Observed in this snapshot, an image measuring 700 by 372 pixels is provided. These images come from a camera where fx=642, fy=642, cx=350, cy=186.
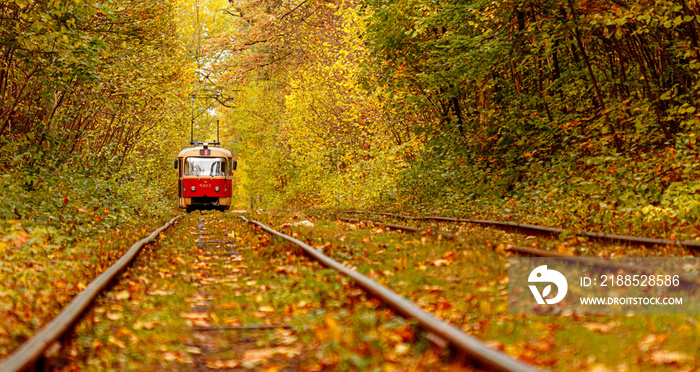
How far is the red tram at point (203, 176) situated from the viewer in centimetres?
2750

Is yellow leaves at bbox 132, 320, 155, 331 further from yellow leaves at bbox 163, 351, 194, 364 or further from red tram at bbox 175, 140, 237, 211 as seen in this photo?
red tram at bbox 175, 140, 237, 211

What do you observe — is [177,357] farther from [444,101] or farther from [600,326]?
[444,101]

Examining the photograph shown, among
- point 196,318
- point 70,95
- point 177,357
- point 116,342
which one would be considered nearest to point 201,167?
point 70,95

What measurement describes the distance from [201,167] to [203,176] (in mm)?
402

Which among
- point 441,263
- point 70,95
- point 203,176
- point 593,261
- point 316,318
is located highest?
point 70,95

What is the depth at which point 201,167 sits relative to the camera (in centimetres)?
2758

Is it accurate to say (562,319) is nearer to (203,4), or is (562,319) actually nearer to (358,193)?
(358,193)

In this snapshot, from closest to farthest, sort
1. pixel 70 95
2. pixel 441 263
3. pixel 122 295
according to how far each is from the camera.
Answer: pixel 122 295 < pixel 441 263 < pixel 70 95

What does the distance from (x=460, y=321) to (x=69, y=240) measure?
8.81 metres

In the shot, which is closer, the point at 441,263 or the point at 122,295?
the point at 122,295

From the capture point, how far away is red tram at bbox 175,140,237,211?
27500 millimetres

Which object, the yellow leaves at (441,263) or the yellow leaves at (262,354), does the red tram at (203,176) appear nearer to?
Result: the yellow leaves at (441,263)

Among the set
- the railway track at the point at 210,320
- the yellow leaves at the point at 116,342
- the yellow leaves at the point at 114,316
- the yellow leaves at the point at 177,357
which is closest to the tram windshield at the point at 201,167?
the railway track at the point at 210,320

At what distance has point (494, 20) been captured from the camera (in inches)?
691
